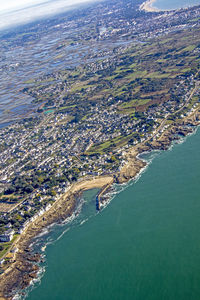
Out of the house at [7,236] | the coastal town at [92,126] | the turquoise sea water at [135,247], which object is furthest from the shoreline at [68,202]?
the turquoise sea water at [135,247]

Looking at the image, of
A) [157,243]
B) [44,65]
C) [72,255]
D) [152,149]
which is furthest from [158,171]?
[44,65]

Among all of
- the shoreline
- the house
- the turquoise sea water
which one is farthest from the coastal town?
the turquoise sea water

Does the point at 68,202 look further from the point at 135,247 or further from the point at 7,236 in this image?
the point at 135,247

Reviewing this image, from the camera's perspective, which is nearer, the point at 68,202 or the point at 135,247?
the point at 135,247

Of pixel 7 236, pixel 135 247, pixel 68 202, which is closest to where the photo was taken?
pixel 135 247

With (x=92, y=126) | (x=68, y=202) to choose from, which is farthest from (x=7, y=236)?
(x=92, y=126)

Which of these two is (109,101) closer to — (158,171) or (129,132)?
(129,132)
